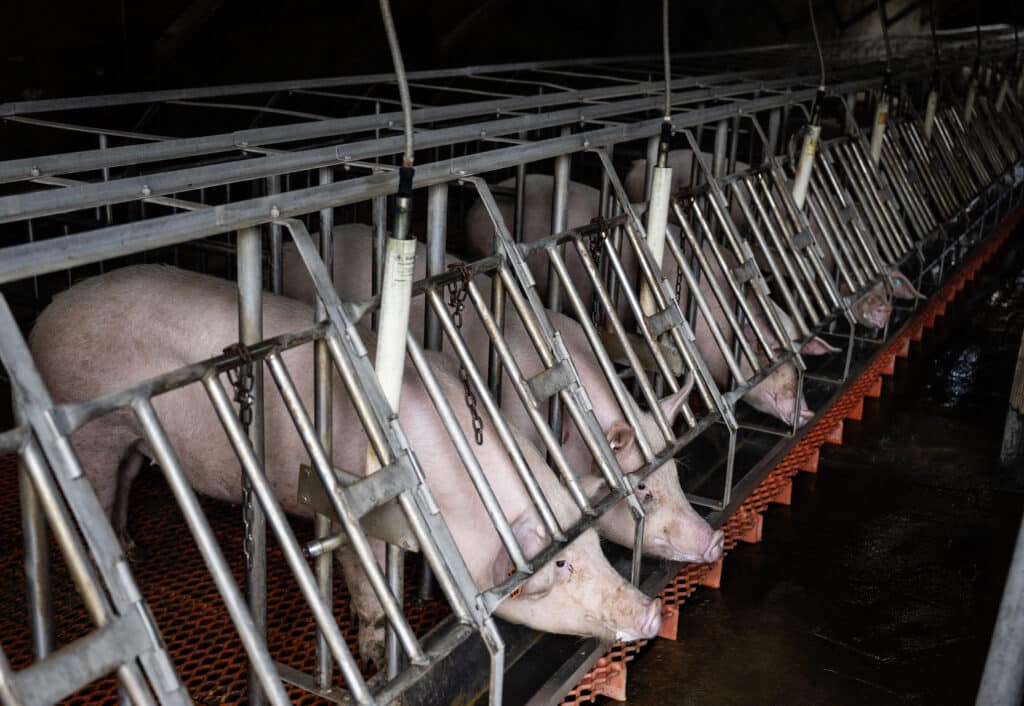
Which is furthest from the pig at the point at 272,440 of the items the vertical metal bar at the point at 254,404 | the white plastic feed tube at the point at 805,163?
the white plastic feed tube at the point at 805,163

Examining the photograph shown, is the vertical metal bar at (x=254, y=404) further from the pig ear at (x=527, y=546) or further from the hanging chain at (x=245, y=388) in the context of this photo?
the pig ear at (x=527, y=546)

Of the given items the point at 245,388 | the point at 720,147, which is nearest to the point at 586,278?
the point at 720,147

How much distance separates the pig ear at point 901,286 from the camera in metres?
6.65

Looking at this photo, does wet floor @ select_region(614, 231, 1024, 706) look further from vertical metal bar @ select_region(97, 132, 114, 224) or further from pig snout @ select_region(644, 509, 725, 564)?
vertical metal bar @ select_region(97, 132, 114, 224)

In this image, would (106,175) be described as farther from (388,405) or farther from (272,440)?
(388,405)

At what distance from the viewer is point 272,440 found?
12.1 ft

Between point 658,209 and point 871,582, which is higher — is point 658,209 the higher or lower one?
the higher one

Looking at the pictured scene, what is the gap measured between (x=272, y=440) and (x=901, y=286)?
4.72 m

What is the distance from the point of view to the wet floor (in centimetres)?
406

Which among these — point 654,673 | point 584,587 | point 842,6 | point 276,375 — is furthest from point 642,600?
point 842,6

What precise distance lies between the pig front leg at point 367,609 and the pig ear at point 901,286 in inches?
168

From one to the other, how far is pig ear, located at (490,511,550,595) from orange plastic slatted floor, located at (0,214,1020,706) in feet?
2.16

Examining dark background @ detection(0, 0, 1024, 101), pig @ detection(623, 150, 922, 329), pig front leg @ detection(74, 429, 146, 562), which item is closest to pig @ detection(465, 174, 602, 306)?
pig @ detection(623, 150, 922, 329)

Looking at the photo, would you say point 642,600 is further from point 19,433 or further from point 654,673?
point 19,433
